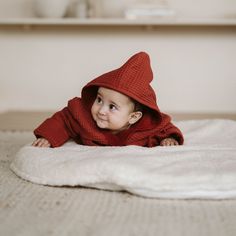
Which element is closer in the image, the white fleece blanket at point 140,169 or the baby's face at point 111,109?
the white fleece blanket at point 140,169

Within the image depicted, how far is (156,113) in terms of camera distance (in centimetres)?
131

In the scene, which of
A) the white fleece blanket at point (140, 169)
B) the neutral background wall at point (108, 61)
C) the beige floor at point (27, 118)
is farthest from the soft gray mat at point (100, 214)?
the neutral background wall at point (108, 61)

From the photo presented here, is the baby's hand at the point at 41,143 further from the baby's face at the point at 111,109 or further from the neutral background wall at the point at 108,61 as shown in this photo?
the neutral background wall at the point at 108,61

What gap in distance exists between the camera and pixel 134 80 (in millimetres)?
1222

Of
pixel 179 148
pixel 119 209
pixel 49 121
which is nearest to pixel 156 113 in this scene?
pixel 179 148

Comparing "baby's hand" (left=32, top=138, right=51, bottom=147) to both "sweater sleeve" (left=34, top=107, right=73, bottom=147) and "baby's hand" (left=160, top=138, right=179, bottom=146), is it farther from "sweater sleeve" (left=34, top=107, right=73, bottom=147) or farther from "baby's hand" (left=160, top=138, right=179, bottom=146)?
"baby's hand" (left=160, top=138, right=179, bottom=146)

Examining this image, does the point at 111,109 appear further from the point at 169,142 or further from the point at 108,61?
the point at 108,61

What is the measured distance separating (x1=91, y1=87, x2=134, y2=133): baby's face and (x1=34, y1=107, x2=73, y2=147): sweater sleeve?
0.10m

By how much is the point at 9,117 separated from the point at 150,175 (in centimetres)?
140

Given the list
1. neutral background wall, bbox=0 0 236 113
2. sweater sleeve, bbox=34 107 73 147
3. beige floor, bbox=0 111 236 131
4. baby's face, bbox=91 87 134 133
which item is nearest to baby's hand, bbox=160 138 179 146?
baby's face, bbox=91 87 134 133

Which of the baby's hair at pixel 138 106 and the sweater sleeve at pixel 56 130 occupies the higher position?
the baby's hair at pixel 138 106

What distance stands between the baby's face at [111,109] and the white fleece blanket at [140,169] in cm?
10

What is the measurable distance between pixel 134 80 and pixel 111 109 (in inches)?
4.1

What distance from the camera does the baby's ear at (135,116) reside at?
4.25ft
